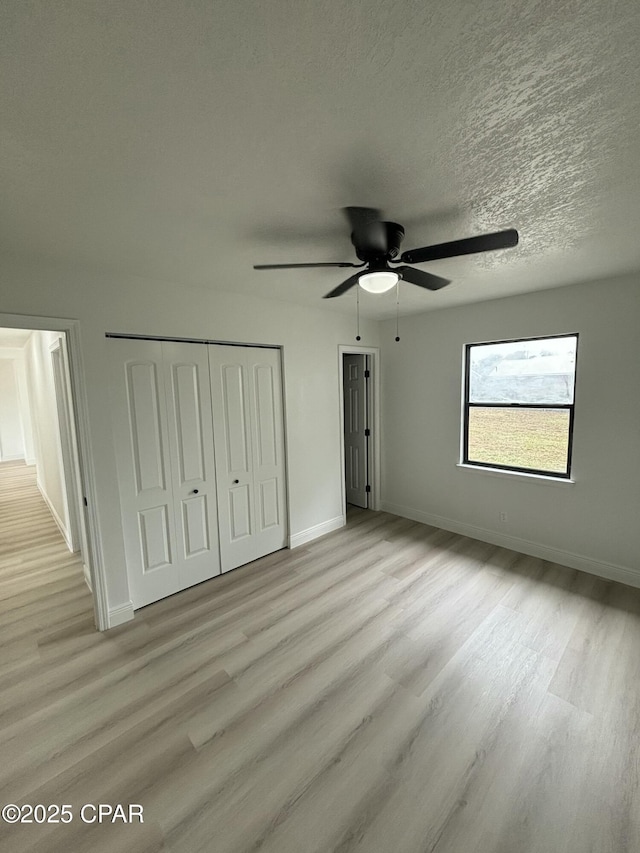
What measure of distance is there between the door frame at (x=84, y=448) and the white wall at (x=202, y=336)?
0.12ft

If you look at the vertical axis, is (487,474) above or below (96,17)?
below

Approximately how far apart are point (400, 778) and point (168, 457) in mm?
2447

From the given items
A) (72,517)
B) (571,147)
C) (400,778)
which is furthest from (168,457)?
(571,147)

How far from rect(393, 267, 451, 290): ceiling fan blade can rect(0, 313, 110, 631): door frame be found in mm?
2151

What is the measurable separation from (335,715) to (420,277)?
2443mm

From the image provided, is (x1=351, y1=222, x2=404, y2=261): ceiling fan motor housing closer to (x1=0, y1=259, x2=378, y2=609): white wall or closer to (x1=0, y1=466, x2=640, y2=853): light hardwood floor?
(x1=0, y1=259, x2=378, y2=609): white wall

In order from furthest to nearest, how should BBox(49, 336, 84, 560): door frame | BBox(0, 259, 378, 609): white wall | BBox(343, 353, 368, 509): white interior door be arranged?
BBox(343, 353, 368, 509): white interior door → BBox(49, 336, 84, 560): door frame → BBox(0, 259, 378, 609): white wall

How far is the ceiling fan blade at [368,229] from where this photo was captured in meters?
1.67

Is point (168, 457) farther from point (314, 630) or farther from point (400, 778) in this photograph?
point (400, 778)

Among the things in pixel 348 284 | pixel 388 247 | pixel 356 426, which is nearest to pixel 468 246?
pixel 388 247

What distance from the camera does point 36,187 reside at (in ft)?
4.82

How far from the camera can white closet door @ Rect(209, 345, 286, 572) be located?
318cm

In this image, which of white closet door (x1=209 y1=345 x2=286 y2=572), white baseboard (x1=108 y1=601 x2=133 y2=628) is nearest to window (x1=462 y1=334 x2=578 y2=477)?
white closet door (x1=209 y1=345 x2=286 y2=572)

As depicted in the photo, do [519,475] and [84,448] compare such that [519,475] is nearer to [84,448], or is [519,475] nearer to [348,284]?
[348,284]
